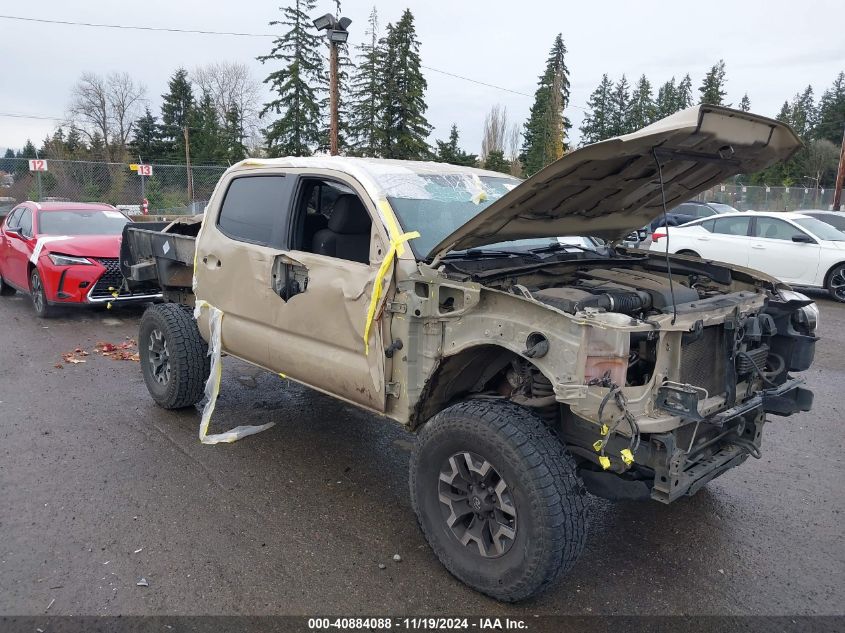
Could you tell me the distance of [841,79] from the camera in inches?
2589

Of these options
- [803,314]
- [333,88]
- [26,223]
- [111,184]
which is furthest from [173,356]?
[111,184]

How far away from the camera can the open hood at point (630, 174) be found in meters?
2.80

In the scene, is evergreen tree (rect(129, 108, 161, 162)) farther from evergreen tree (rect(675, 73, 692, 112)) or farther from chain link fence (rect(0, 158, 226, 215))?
evergreen tree (rect(675, 73, 692, 112))

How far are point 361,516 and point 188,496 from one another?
1118 millimetres

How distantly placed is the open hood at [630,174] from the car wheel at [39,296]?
8.11 meters

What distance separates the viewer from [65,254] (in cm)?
902

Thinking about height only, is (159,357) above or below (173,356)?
below

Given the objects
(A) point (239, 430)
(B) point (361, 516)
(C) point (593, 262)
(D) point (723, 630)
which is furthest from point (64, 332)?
(D) point (723, 630)

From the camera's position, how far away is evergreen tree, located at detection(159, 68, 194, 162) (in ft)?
167

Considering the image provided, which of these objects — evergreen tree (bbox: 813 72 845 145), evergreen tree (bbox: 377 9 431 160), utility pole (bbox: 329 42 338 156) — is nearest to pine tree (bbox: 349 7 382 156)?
evergreen tree (bbox: 377 9 431 160)

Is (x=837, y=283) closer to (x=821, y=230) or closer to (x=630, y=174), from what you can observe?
(x=821, y=230)

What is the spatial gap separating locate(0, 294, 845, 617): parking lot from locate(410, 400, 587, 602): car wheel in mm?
202

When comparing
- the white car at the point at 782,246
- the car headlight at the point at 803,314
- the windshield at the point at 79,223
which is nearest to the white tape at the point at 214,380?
the car headlight at the point at 803,314

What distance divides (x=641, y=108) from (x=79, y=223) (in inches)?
2257
